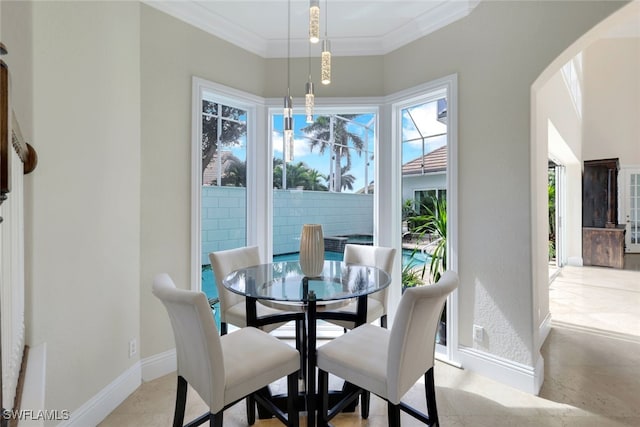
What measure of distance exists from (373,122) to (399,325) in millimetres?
2301

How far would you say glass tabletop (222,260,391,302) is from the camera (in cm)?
174

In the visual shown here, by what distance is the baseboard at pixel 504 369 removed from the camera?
2252 millimetres

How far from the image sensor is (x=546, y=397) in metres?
2.20

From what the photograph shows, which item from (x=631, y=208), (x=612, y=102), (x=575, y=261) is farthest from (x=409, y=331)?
(x=631, y=208)

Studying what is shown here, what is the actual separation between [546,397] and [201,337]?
7.69 feet

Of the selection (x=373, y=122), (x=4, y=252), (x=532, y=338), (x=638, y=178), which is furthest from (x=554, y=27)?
(x=638, y=178)

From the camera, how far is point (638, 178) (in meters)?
7.73

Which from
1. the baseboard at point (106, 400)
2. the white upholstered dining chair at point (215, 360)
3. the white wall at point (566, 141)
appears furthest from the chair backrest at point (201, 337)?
the white wall at point (566, 141)

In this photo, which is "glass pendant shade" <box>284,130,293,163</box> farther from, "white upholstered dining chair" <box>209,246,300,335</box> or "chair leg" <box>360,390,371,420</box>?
"chair leg" <box>360,390,371,420</box>

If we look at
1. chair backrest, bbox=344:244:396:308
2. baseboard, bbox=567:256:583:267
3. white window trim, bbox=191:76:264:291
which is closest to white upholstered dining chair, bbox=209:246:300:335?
white window trim, bbox=191:76:264:291

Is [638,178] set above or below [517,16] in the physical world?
below

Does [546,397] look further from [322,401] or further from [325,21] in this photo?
[325,21]

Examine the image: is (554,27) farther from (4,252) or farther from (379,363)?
(4,252)

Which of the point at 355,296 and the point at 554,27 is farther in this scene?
the point at 554,27
